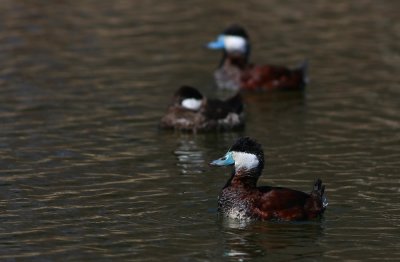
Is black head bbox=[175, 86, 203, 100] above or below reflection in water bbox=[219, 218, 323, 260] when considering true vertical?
above

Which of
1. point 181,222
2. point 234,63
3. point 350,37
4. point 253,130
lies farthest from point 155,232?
point 350,37

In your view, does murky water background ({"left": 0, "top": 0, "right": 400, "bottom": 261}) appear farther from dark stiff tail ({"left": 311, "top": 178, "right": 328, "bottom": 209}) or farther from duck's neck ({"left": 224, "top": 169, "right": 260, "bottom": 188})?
duck's neck ({"left": 224, "top": 169, "right": 260, "bottom": 188})

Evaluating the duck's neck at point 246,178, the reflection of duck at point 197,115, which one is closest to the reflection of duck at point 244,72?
the reflection of duck at point 197,115

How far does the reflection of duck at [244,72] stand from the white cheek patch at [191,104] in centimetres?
260

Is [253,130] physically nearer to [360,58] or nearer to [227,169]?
[227,169]

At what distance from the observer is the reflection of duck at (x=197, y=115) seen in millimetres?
14906

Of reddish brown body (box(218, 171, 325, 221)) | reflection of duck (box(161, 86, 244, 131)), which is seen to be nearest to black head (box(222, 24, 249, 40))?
reflection of duck (box(161, 86, 244, 131))

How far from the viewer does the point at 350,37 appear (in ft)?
66.0

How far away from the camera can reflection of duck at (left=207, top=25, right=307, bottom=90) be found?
17.4 meters

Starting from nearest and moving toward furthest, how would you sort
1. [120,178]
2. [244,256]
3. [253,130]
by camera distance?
[244,256]
[120,178]
[253,130]

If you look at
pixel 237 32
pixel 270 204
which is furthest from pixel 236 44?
pixel 270 204

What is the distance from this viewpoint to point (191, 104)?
49.4 ft

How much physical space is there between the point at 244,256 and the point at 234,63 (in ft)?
28.2

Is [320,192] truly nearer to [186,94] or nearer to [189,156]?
[189,156]
